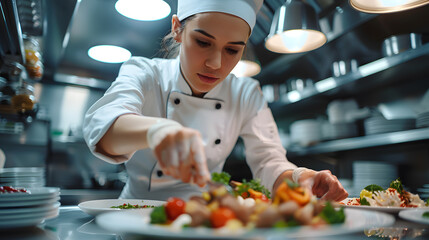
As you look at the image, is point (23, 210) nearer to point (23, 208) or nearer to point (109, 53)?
point (23, 208)

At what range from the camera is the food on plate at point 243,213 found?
0.61 metres

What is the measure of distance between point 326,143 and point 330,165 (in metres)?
0.72

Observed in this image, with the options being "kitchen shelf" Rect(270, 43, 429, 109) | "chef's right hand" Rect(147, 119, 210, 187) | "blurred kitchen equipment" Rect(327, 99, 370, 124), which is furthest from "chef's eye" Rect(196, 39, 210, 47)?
"blurred kitchen equipment" Rect(327, 99, 370, 124)

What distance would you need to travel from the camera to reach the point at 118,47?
3.39m

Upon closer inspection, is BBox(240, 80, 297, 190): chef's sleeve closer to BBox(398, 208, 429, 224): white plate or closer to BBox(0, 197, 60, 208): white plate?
BBox(398, 208, 429, 224): white plate

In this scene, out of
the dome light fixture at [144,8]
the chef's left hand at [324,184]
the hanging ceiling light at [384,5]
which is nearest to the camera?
the chef's left hand at [324,184]

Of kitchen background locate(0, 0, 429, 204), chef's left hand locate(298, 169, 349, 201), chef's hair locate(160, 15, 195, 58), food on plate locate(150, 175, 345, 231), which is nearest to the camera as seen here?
food on plate locate(150, 175, 345, 231)

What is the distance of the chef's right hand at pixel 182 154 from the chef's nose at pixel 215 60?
0.56 m

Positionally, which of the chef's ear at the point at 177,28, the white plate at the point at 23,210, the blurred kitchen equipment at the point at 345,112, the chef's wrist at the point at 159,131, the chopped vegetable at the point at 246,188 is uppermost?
the chef's ear at the point at 177,28

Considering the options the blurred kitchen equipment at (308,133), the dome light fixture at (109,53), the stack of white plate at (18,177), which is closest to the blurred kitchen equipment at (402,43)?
the blurred kitchen equipment at (308,133)

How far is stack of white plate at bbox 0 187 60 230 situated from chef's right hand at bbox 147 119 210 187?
1.31 ft

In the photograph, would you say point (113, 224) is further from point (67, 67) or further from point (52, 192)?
point (67, 67)

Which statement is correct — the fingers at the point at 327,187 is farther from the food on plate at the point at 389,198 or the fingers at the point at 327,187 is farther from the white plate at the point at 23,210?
the white plate at the point at 23,210

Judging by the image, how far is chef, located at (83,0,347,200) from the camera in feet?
2.59
